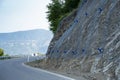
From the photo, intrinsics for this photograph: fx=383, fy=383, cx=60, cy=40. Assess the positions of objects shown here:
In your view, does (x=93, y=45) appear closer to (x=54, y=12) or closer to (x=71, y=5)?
(x=71, y=5)

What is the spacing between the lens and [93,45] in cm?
2381

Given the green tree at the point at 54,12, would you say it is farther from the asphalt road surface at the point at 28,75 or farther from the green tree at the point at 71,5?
the asphalt road surface at the point at 28,75

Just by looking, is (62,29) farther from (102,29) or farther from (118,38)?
(118,38)

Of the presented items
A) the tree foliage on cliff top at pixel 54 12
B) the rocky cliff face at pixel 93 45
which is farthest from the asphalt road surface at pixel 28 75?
the tree foliage on cliff top at pixel 54 12

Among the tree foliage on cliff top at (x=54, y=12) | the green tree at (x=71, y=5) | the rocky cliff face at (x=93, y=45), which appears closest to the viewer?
the rocky cliff face at (x=93, y=45)

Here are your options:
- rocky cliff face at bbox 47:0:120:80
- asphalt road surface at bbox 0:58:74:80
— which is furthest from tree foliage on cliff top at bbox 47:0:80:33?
asphalt road surface at bbox 0:58:74:80

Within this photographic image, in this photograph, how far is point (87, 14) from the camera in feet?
101

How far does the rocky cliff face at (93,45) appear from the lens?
18.8 metres

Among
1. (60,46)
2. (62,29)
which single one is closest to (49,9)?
(62,29)

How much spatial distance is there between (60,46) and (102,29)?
10460mm

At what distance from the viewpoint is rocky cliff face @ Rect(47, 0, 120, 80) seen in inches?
740

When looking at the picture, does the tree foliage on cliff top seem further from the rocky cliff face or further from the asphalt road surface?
the asphalt road surface

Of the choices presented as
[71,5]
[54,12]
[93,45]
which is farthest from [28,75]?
[54,12]

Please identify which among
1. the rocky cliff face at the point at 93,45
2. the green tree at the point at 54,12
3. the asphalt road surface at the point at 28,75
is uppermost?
the green tree at the point at 54,12
